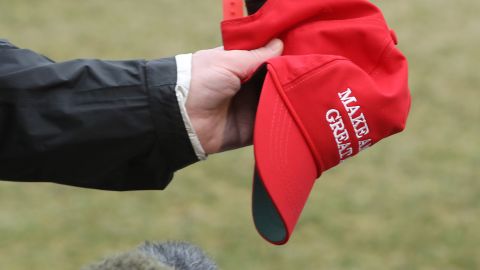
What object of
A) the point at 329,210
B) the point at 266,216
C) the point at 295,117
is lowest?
the point at 329,210

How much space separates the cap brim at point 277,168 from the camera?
4.47 ft

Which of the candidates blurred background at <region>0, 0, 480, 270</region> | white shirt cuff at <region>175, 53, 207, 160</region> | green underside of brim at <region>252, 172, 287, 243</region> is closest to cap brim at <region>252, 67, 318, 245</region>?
green underside of brim at <region>252, 172, 287, 243</region>

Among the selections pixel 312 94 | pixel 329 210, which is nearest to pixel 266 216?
pixel 312 94

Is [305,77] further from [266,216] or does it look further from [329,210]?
[329,210]

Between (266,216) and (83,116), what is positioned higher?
(83,116)

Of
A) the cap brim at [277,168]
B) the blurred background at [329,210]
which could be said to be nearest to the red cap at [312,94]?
the cap brim at [277,168]

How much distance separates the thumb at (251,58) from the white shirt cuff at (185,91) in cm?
7

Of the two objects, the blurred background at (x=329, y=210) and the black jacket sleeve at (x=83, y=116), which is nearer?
the black jacket sleeve at (x=83, y=116)

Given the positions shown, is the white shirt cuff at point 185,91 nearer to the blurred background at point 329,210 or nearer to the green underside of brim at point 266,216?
the green underside of brim at point 266,216

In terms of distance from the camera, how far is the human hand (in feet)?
4.73

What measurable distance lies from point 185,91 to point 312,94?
0.19 meters

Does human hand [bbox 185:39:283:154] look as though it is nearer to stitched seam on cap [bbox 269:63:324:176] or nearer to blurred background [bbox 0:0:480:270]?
stitched seam on cap [bbox 269:63:324:176]

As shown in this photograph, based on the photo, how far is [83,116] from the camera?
1.42 meters

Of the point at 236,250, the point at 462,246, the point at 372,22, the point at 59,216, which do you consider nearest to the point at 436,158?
the point at 462,246
